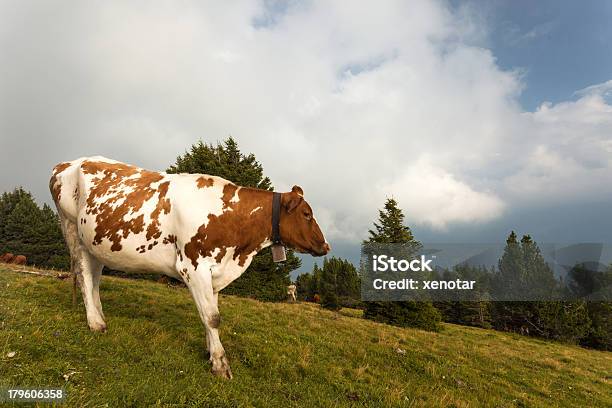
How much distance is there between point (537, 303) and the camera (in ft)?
160

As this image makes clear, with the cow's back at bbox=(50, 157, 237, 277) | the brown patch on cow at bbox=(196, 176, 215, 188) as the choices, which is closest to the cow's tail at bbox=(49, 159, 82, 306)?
the cow's back at bbox=(50, 157, 237, 277)

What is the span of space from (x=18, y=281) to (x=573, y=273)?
68527mm

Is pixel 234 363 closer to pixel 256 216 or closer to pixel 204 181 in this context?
pixel 256 216

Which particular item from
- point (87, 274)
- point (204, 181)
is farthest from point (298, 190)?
point (87, 274)

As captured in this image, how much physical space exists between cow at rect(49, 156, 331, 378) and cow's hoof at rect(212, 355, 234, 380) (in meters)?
0.01

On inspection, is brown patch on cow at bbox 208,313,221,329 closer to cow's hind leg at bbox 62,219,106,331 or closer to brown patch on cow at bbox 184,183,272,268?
brown patch on cow at bbox 184,183,272,268

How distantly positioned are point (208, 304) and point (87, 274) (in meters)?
2.91

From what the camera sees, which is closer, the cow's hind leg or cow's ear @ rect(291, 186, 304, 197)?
cow's ear @ rect(291, 186, 304, 197)

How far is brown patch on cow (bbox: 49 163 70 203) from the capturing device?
6.90 metres

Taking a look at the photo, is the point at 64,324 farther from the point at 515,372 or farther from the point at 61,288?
the point at 515,372

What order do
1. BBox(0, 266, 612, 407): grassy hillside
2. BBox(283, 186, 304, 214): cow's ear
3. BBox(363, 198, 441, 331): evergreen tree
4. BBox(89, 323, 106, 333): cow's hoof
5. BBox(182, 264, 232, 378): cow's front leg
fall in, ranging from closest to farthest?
1. BBox(0, 266, 612, 407): grassy hillside
2. BBox(182, 264, 232, 378): cow's front leg
3. BBox(283, 186, 304, 214): cow's ear
4. BBox(89, 323, 106, 333): cow's hoof
5. BBox(363, 198, 441, 331): evergreen tree

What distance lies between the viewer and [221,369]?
543 centimetres

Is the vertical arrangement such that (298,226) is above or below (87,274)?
above

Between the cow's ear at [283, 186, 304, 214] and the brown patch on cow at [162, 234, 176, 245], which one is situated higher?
the cow's ear at [283, 186, 304, 214]
